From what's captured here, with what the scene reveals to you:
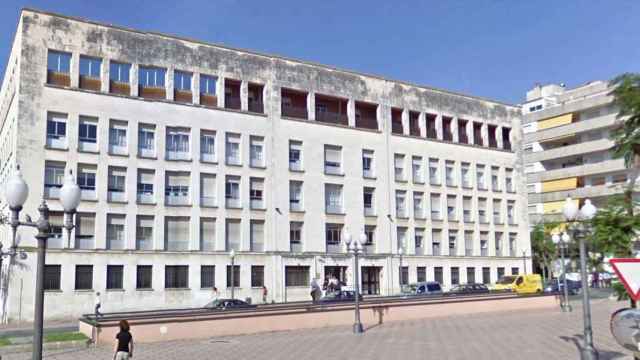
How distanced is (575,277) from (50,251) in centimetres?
4020

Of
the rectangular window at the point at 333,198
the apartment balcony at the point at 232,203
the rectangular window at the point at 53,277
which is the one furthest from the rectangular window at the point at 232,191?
the rectangular window at the point at 53,277

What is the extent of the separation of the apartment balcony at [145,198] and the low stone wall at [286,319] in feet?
56.2

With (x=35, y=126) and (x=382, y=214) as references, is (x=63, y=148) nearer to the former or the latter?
(x=35, y=126)

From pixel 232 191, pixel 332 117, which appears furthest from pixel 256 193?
pixel 332 117

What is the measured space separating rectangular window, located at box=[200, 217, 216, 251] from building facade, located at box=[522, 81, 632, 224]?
125 ft

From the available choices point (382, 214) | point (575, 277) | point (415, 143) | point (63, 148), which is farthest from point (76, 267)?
point (575, 277)

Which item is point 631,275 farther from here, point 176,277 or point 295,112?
point 295,112

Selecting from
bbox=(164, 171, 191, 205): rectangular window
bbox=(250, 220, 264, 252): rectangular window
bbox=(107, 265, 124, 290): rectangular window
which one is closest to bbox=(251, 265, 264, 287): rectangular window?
bbox=(250, 220, 264, 252): rectangular window

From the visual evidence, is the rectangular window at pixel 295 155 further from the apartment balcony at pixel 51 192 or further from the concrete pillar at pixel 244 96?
the apartment balcony at pixel 51 192

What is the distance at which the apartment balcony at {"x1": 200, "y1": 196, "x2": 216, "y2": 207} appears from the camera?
1688 inches

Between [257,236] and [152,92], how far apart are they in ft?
38.7

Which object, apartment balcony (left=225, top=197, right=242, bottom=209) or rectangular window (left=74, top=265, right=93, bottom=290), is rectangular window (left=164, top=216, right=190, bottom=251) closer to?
apartment balcony (left=225, top=197, right=242, bottom=209)

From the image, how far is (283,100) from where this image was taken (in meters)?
48.0

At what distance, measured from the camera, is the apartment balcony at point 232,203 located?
43.8 metres
